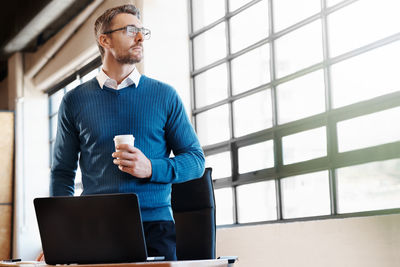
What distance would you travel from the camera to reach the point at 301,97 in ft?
13.5

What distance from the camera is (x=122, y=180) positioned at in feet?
5.76

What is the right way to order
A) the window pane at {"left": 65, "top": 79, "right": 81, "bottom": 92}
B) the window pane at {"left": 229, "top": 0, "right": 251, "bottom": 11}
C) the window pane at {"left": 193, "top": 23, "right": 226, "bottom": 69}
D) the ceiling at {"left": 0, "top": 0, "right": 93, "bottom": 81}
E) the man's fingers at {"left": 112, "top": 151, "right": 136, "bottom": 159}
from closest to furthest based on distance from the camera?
the man's fingers at {"left": 112, "top": 151, "right": 136, "bottom": 159}, the window pane at {"left": 229, "top": 0, "right": 251, "bottom": 11}, the window pane at {"left": 193, "top": 23, "right": 226, "bottom": 69}, the ceiling at {"left": 0, "top": 0, "right": 93, "bottom": 81}, the window pane at {"left": 65, "top": 79, "right": 81, "bottom": 92}

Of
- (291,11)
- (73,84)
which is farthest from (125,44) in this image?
(73,84)

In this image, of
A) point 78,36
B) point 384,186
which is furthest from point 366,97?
point 78,36

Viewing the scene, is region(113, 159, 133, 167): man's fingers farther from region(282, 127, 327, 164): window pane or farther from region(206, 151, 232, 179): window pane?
region(206, 151, 232, 179): window pane

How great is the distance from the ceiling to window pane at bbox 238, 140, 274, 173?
2.83 metres

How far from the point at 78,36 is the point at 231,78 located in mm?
2730

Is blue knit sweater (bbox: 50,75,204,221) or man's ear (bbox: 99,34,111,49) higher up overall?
man's ear (bbox: 99,34,111,49)

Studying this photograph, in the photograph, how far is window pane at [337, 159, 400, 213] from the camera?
3219 mm

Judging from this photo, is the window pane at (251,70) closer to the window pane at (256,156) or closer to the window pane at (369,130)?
the window pane at (256,156)

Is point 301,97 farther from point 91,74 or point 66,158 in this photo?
point 91,74

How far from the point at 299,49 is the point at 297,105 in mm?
395

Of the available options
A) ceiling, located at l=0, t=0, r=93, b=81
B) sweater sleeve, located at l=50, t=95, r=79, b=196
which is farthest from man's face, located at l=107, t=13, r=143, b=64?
ceiling, located at l=0, t=0, r=93, b=81

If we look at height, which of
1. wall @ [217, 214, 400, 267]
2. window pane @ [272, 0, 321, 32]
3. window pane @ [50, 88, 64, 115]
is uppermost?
window pane @ [50, 88, 64, 115]
